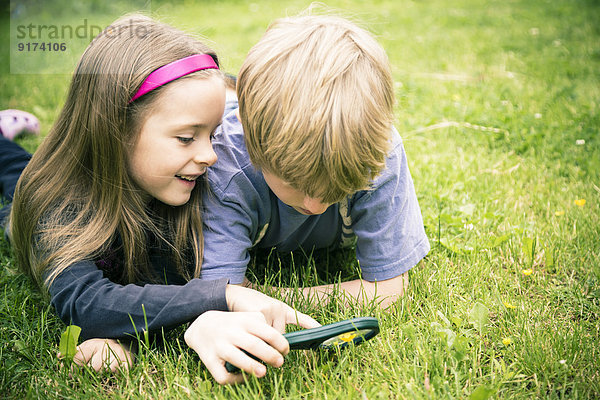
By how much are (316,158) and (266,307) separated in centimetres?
46

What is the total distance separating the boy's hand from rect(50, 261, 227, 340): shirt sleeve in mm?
112

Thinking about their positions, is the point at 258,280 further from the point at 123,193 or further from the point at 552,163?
the point at 552,163

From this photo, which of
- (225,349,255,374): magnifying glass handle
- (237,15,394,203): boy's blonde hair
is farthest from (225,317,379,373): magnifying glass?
(237,15,394,203): boy's blonde hair

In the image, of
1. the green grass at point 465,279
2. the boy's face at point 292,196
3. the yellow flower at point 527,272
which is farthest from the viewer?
the yellow flower at point 527,272

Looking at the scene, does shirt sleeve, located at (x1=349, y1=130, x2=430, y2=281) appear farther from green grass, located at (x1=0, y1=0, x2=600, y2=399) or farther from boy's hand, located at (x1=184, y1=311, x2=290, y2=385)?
boy's hand, located at (x1=184, y1=311, x2=290, y2=385)

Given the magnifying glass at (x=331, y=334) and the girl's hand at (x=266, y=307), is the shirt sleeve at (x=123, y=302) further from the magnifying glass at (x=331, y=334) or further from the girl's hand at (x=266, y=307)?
the magnifying glass at (x=331, y=334)

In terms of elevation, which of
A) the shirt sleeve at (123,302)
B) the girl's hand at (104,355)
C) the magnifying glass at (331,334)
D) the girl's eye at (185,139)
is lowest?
the girl's hand at (104,355)

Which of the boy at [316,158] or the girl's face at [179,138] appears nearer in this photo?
the boy at [316,158]

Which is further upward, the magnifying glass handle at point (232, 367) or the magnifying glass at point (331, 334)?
the magnifying glass at point (331, 334)

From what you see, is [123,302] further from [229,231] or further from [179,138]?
[179,138]

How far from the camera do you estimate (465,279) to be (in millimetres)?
2002

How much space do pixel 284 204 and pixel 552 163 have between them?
5.75ft

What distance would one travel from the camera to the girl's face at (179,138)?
5.65ft

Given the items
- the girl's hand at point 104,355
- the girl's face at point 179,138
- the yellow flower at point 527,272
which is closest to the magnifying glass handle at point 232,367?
the girl's hand at point 104,355
